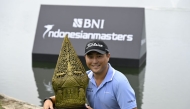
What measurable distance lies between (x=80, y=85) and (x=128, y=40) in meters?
5.80

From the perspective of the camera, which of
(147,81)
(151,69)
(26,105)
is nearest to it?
(26,105)

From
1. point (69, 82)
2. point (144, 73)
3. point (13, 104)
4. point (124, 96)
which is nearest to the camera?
point (124, 96)

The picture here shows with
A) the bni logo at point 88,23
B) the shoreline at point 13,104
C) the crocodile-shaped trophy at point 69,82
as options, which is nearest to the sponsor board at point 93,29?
the bni logo at point 88,23

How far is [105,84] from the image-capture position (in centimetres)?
282

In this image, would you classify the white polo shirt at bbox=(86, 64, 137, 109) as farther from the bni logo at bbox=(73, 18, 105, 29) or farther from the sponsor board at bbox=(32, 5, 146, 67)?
the bni logo at bbox=(73, 18, 105, 29)

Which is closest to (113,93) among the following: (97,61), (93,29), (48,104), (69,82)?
(97,61)

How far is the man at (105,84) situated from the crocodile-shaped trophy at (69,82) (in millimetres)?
118

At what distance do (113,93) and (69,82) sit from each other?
41 centimetres

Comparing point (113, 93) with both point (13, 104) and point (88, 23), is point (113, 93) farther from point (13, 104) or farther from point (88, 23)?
point (88, 23)

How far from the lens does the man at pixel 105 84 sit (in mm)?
2738

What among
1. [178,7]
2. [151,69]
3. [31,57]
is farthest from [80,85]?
[178,7]

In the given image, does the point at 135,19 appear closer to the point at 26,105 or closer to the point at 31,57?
the point at 31,57

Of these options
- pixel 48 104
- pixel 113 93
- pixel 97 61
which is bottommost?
pixel 48 104

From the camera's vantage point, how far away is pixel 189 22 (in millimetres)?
17469
